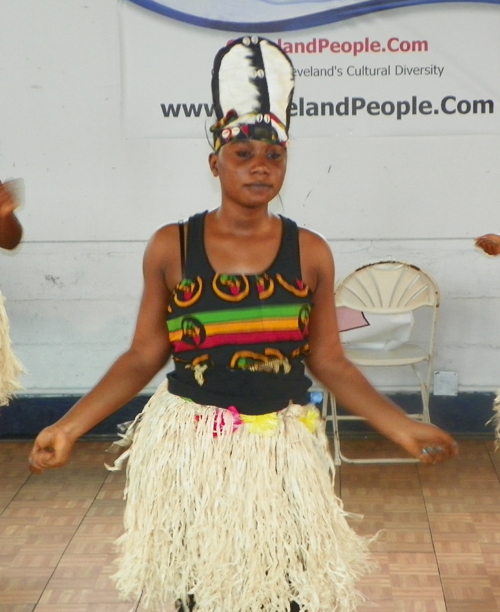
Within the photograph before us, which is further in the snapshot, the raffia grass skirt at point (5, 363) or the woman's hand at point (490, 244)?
the raffia grass skirt at point (5, 363)

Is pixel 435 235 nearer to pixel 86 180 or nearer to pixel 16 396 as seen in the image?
pixel 86 180

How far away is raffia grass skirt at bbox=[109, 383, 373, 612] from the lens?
197cm

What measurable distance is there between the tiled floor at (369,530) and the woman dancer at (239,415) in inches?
48.6

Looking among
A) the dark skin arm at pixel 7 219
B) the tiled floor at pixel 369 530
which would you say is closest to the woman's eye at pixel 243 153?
the dark skin arm at pixel 7 219

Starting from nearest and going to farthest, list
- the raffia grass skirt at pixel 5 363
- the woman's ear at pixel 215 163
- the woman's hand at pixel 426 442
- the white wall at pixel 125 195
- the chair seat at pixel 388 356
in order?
the woman's hand at pixel 426 442 → the woman's ear at pixel 215 163 → the raffia grass skirt at pixel 5 363 → the chair seat at pixel 388 356 → the white wall at pixel 125 195

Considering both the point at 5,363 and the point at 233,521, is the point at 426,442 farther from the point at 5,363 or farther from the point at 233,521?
the point at 5,363

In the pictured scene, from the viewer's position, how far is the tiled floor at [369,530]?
3.21 meters

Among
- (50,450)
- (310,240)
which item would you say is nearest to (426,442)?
(310,240)

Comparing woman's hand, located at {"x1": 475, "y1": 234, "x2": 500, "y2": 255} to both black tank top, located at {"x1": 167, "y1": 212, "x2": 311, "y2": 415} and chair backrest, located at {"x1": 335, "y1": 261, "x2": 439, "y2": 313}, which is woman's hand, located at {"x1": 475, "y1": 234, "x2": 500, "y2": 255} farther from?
chair backrest, located at {"x1": 335, "y1": 261, "x2": 439, "y2": 313}

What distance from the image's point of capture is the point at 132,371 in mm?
2078

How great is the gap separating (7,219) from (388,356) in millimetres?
2434

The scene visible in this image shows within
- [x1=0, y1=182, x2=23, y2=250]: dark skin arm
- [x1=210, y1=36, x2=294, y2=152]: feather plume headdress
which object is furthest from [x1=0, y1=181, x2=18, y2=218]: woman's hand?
[x1=210, y1=36, x2=294, y2=152]: feather plume headdress

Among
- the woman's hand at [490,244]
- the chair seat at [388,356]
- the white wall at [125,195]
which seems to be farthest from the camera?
the white wall at [125,195]

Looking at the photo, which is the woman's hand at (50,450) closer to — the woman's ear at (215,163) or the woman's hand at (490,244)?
the woman's ear at (215,163)
